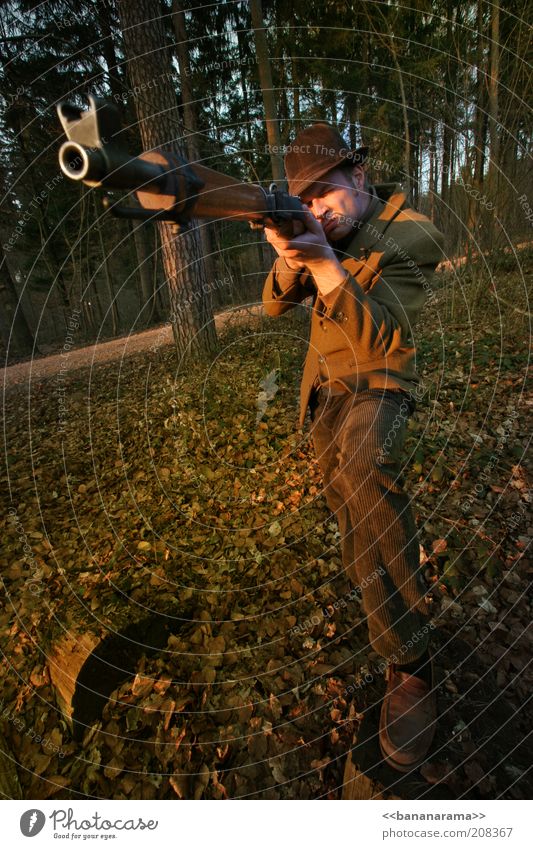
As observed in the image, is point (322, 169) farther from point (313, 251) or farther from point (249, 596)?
point (249, 596)

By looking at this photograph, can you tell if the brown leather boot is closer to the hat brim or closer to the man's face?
the man's face

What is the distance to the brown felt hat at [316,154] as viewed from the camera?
2.33m

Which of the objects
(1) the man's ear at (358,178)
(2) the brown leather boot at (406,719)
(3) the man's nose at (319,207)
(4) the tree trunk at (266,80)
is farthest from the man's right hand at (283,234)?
(4) the tree trunk at (266,80)

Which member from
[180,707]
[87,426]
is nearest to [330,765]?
[180,707]

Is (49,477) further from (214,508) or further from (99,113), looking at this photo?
(99,113)

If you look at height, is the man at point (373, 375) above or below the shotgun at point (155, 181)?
below

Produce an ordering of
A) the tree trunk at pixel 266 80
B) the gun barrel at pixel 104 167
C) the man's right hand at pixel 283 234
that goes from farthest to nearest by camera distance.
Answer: the tree trunk at pixel 266 80 < the man's right hand at pixel 283 234 < the gun barrel at pixel 104 167

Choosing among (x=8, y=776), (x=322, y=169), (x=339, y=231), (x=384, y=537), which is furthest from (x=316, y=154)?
(x=8, y=776)

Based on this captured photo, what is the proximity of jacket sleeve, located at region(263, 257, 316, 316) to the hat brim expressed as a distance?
0.46m

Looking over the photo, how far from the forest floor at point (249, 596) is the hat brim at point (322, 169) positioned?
280 cm

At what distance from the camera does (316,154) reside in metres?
2.34

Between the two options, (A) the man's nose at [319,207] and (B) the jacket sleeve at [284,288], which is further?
(B) the jacket sleeve at [284,288]

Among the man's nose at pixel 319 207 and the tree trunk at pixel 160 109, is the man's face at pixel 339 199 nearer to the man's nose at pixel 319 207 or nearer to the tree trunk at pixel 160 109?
the man's nose at pixel 319 207
